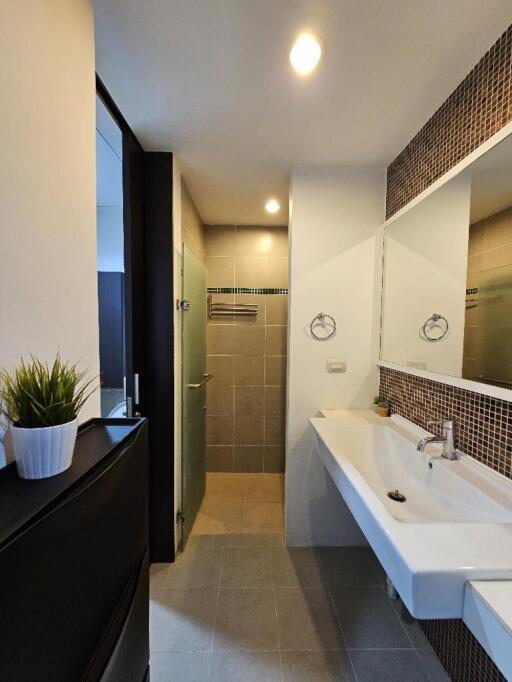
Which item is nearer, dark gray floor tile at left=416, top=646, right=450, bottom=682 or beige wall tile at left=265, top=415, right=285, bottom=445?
dark gray floor tile at left=416, top=646, right=450, bottom=682

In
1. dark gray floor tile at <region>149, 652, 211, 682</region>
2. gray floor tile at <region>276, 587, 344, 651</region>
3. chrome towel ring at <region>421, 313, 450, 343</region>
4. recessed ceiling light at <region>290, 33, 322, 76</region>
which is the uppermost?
recessed ceiling light at <region>290, 33, 322, 76</region>

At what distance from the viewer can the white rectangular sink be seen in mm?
712

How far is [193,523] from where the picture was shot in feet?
7.59

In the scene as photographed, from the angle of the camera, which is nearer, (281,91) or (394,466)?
(281,91)

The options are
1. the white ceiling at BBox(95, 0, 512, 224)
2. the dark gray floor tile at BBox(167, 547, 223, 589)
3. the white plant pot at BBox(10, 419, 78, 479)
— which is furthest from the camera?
the dark gray floor tile at BBox(167, 547, 223, 589)

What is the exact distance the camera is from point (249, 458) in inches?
124

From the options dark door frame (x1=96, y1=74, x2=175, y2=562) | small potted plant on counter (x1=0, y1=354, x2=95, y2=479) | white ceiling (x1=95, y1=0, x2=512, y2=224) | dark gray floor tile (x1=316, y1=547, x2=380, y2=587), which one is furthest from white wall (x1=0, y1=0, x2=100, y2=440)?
dark gray floor tile (x1=316, y1=547, x2=380, y2=587)

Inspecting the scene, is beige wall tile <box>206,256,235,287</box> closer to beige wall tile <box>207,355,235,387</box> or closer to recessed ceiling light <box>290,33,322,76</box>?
beige wall tile <box>207,355,235,387</box>

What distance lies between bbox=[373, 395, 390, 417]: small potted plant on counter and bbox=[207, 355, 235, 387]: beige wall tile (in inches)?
59.8

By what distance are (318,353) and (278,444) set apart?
4.90 ft

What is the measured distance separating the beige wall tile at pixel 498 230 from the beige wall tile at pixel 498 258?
0.06ft

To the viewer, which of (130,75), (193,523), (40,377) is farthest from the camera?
(193,523)

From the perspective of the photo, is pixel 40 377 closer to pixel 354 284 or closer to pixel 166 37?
pixel 166 37

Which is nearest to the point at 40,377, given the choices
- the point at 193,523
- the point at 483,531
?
the point at 483,531
